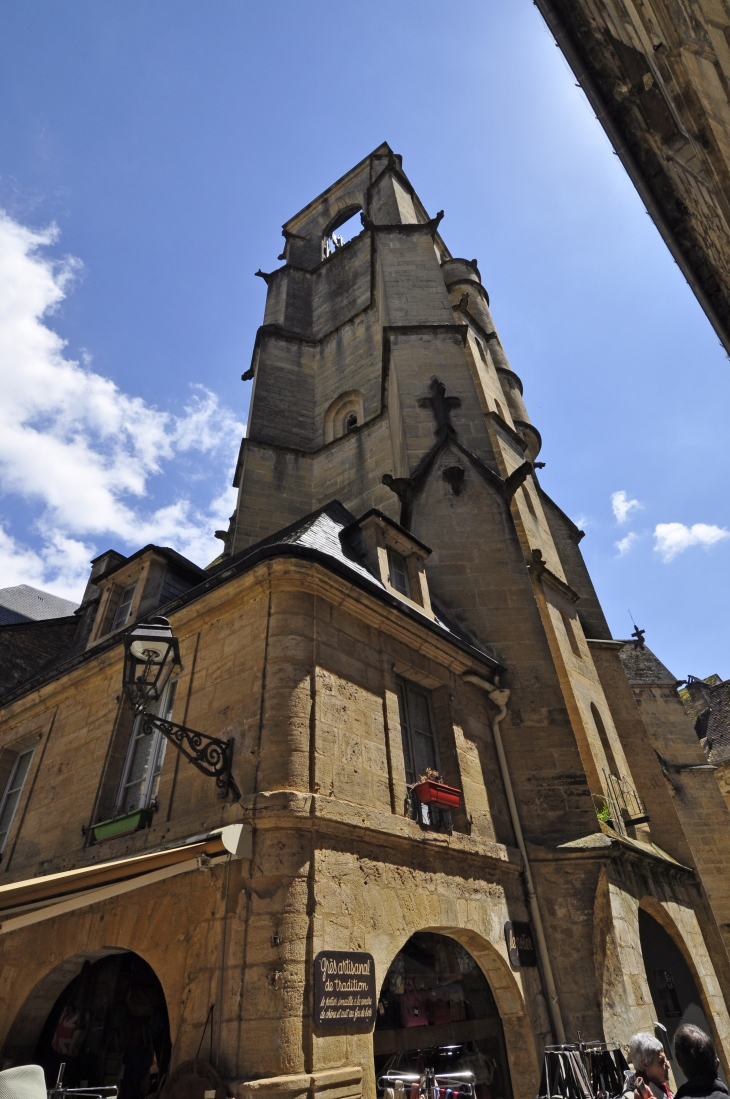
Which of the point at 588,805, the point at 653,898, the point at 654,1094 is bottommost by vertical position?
the point at 654,1094

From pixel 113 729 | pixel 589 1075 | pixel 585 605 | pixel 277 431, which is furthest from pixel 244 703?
pixel 277 431

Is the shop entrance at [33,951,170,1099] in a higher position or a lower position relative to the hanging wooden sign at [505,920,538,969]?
lower

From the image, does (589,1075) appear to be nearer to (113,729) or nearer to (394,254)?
(113,729)

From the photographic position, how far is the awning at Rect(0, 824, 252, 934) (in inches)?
169

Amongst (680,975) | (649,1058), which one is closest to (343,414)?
(680,975)

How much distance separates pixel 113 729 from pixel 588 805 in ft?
17.3

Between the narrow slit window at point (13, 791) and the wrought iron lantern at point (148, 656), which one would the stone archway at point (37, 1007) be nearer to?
the narrow slit window at point (13, 791)

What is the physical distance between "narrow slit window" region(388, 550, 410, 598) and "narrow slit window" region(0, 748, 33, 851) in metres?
5.10

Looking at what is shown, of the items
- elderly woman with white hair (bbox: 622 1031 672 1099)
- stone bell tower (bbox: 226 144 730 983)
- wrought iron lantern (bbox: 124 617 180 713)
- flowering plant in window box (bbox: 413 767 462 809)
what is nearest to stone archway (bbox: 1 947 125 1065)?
wrought iron lantern (bbox: 124 617 180 713)

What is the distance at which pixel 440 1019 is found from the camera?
5.96 m

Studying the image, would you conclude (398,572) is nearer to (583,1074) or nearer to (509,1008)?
(509,1008)

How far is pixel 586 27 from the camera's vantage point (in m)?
5.95

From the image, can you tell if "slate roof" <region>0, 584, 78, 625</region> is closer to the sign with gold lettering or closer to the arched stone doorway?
the arched stone doorway

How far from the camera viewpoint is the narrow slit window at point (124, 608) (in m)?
8.51
